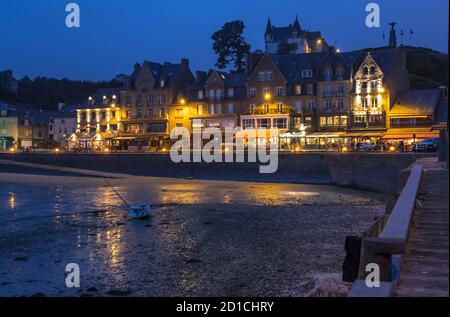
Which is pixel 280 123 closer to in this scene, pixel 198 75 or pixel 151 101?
pixel 198 75

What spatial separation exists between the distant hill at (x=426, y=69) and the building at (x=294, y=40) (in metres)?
21.3

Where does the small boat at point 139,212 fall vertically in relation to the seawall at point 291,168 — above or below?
below

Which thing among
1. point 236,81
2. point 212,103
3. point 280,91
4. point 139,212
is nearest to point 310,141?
point 280,91

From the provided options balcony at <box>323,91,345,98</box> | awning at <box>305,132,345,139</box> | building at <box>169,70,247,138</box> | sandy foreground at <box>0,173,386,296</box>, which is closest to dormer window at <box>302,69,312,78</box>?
balcony at <box>323,91,345,98</box>

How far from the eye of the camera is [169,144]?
280 ft

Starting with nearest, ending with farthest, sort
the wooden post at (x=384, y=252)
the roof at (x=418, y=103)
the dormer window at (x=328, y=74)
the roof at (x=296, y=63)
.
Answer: the wooden post at (x=384, y=252)
the roof at (x=418, y=103)
the dormer window at (x=328, y=74)
the roof at (x=296, y=63)

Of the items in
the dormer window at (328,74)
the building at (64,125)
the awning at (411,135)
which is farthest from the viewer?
the building at (64,125)

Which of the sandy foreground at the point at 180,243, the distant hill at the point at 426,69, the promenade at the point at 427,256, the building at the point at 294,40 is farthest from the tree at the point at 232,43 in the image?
the promenade at the point at 427,256

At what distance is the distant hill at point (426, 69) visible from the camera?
109 metres

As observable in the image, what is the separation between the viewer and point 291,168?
55.9m

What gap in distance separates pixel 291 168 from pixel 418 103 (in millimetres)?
22129

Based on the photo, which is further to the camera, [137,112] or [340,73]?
[137,112]

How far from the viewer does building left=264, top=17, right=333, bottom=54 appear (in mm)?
115625

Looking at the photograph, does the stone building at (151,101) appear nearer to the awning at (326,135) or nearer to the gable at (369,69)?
the awning at (326,135)
